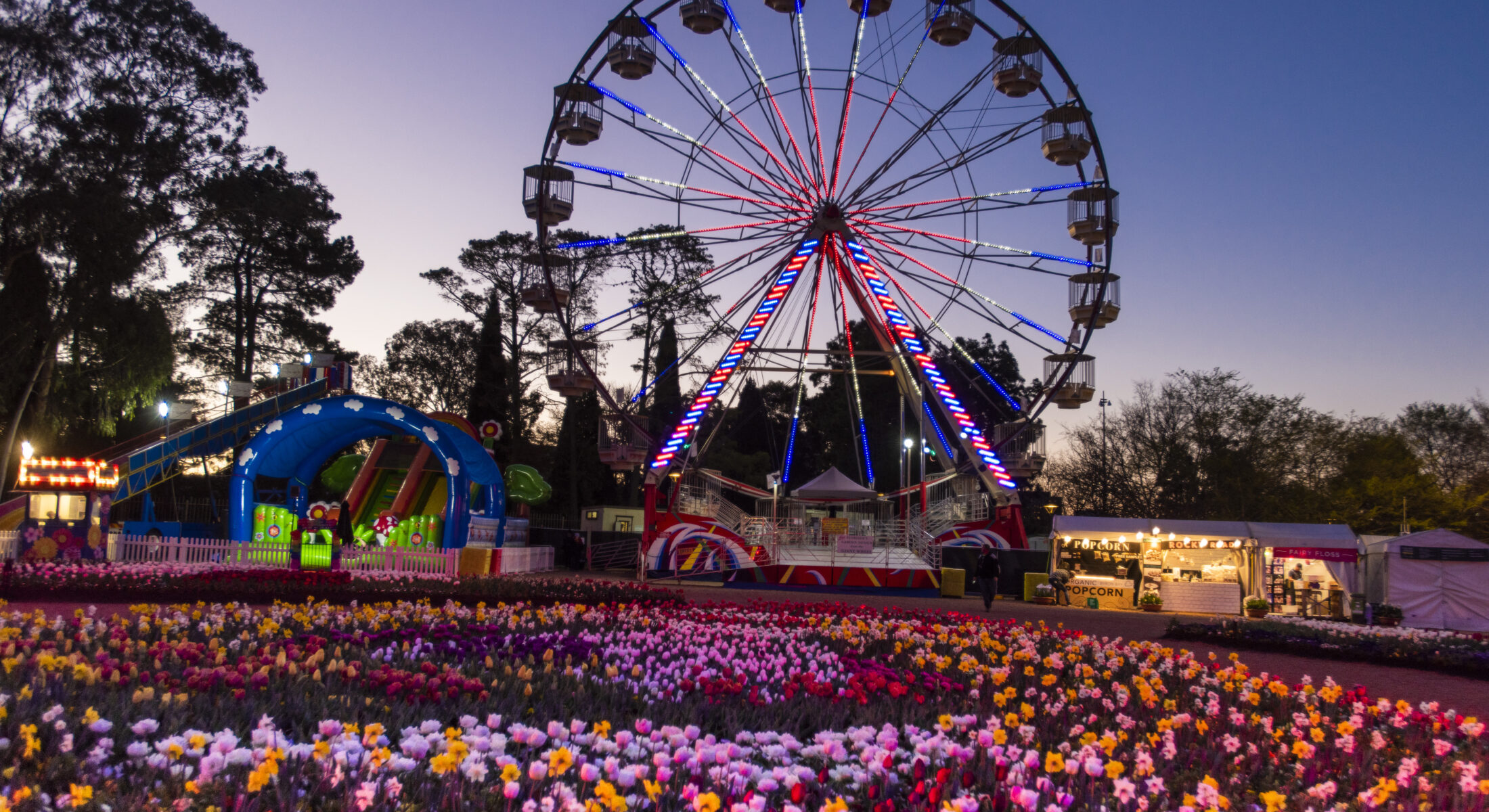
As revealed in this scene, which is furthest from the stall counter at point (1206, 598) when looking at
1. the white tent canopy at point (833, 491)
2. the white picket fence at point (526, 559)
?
the white picket fence at point (526, 559)

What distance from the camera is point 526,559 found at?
86.1ft

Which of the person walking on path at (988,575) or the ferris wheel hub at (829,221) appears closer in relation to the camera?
the person walking on path at (988,575)

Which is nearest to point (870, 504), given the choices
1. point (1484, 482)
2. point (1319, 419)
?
point (1319, 419)

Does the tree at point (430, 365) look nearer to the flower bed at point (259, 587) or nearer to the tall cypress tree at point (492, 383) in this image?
the tall cypress tree at point (492, 383)

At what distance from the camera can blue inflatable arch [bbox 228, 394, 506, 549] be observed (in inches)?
931

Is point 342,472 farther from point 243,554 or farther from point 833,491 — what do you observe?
point 833,491

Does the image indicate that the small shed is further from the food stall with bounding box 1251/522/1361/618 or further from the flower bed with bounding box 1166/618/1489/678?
the flower bed with bounding box 1166/618/1489/678

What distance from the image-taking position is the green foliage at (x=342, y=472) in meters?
35.5

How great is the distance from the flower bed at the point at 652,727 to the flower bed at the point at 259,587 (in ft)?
20.0

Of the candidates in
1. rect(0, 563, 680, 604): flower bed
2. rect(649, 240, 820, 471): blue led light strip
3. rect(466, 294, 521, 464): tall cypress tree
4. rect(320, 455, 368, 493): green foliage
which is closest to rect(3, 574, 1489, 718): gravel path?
rect(0, 563, 680, 604): flower bed

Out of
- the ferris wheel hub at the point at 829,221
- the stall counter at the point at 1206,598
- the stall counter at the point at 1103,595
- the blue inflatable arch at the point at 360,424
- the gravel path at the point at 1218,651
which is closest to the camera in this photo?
the gravel path at the point at 1218,651

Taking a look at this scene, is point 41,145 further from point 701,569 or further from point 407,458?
point 701,569

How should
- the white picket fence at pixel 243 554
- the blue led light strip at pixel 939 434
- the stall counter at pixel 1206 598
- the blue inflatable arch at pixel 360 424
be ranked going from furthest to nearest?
the blue led light strip at pixel 939 434 → the blue inflatable arch at pixel 360 424 → the stall counter at pixel 1206 598 → the white picket fence at pixel 243 554

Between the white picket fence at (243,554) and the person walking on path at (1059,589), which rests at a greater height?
the white picket fence at (243,554)
